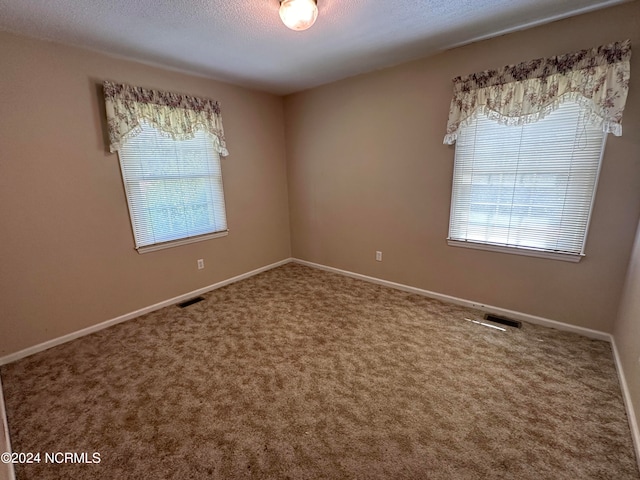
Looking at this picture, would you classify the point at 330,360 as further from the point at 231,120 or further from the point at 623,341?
the point at 231,120

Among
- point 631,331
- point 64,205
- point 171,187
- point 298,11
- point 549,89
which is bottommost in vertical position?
point 631,331

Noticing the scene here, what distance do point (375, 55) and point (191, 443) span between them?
3304 millimetres

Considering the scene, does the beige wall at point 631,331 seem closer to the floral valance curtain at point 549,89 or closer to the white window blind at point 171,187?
the floral valance curtain at point 549,89

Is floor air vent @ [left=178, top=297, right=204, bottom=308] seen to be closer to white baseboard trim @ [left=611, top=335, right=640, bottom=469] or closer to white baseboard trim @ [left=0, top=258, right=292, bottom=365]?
white baseboard trim @ [left=0, top=258, right=292, bottom=365]

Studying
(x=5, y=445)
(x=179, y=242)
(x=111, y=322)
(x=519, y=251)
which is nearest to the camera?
(x=5, y=445)

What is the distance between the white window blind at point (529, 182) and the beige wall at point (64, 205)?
2901 mm

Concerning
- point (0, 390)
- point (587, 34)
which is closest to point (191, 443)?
point (0, 390)

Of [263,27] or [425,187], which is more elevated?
[263,27]

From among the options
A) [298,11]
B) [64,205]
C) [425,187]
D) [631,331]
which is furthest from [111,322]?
[631,331]

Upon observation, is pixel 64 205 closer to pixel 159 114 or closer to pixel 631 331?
pixel 159 114

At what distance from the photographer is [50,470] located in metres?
1.39

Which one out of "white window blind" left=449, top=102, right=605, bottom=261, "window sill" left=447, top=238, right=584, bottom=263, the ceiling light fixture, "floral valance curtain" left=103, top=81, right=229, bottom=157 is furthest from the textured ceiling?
"window sill" left=447, top=238, right=584, bottom=263

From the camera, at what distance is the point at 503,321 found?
259cm

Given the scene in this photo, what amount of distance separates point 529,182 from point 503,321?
49.5 inches
